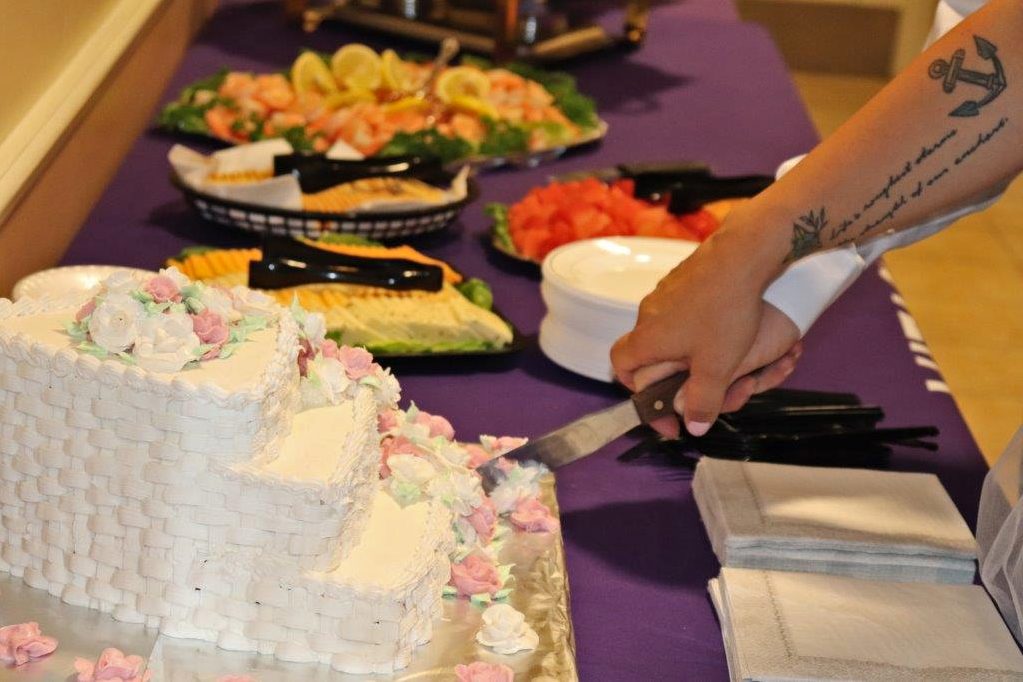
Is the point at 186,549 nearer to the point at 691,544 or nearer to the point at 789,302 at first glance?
the point at 691,544

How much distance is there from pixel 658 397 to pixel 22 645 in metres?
0.61

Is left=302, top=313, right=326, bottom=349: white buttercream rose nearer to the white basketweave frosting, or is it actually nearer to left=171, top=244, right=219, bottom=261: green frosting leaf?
the white basketweave frosting

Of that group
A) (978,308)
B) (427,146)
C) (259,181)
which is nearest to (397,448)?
(259,181)

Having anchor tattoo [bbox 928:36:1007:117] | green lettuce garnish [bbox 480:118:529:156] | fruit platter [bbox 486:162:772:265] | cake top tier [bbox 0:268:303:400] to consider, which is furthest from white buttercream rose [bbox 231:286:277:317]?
green lettuce garnish [bbox 480:118:529:156]

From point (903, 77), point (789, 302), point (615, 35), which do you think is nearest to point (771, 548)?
point (789, 302)

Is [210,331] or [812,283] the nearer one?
[210,331]

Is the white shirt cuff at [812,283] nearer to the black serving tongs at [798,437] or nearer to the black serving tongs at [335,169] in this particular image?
the black serving tongs at [798,437]

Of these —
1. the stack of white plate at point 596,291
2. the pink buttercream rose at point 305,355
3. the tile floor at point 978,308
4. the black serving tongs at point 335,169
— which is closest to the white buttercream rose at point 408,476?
the pink buttercream rose at point 305,355

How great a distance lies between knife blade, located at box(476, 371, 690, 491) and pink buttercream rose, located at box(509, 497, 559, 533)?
6cm

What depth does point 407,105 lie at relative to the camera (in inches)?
97.4

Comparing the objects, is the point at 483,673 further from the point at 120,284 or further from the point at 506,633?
the point at 120,284

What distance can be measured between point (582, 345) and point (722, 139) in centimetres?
108

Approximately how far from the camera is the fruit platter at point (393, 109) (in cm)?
232

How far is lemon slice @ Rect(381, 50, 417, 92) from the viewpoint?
259 centimetres
